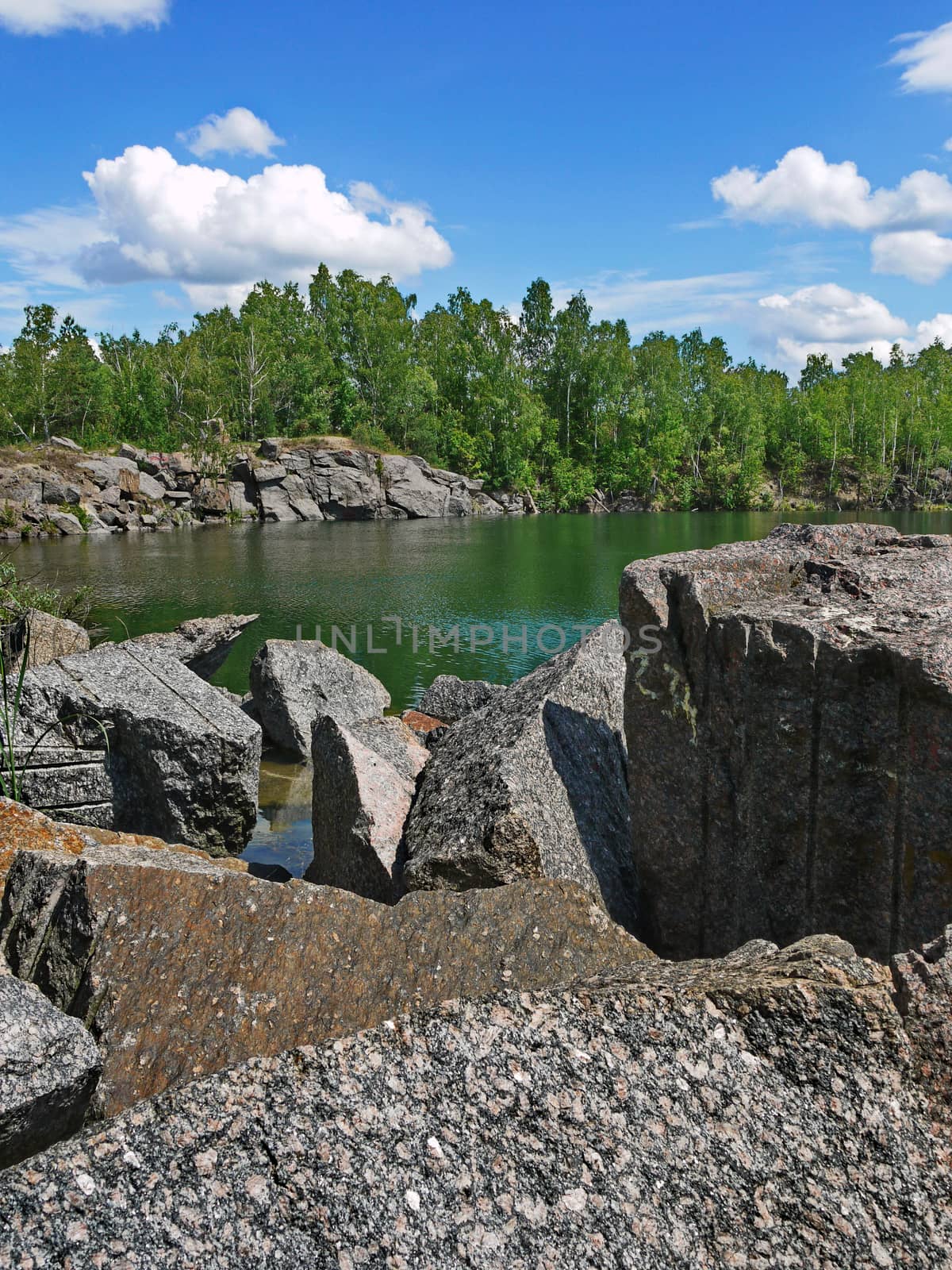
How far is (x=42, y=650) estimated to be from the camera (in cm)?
1248

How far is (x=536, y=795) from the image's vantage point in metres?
6.16

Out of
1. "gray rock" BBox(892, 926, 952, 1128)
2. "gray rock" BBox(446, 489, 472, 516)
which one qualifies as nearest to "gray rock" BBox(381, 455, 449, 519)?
"gray rock" BBox(446, 489, 472, 516)

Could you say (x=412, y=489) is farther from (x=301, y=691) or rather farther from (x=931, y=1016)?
(x=931, y=1016)

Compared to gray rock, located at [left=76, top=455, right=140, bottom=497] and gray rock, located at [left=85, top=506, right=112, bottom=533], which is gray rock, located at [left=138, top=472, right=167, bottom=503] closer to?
gray rock, located at [left=76, top=455, right=140, bottom=497]

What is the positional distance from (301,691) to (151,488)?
59.2 metres

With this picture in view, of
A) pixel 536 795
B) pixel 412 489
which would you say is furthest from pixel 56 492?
pixel 536 795

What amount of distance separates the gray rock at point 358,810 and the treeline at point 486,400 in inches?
3006

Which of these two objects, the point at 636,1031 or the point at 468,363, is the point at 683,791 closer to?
the point at 636,1031

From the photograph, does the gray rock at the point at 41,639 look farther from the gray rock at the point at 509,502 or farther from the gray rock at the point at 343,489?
the gray rock at the point at 509,502

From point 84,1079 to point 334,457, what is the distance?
78990mm

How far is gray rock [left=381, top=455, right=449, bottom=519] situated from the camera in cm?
7894

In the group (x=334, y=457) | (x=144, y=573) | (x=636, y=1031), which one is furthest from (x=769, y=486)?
(x=636, y=1031)

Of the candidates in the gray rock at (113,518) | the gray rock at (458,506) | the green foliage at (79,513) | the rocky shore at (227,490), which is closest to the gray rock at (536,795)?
the rocky shore at (227,490)

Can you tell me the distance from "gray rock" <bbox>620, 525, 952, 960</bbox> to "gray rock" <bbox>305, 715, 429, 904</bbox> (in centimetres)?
187
